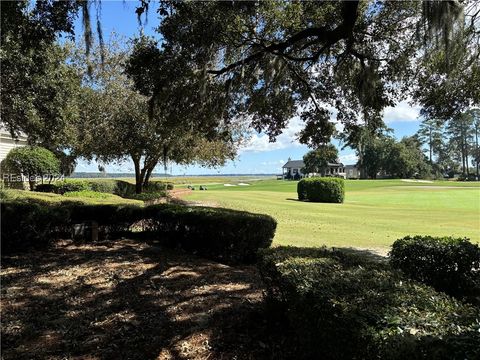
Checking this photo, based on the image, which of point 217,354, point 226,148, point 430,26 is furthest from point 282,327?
point 226,148

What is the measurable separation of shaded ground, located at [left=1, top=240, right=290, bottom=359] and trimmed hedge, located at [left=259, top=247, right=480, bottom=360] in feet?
2.57

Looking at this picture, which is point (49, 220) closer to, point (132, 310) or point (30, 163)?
point (132, 310)

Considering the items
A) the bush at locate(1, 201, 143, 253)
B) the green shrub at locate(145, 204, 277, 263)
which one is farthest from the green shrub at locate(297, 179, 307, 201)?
the green shrub at locate(145, 204, 277, 263)

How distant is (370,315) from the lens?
2.35 metres

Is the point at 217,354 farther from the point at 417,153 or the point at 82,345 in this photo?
the point at 417,153

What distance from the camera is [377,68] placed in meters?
8.97

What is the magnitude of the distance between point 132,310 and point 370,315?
10.3ft

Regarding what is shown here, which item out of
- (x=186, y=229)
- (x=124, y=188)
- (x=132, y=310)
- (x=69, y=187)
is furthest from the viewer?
(x=124, y=188)

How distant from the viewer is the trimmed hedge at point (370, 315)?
1.97 meters

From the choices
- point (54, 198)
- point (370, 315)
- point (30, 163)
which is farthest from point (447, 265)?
point (30, 163)

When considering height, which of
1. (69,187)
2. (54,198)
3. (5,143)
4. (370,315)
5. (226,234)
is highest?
(5,143)

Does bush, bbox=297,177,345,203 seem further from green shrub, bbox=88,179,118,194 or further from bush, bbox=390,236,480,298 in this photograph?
bush, bbox=390,236,480,298

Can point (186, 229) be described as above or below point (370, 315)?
below

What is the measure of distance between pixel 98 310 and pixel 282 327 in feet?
7.24
